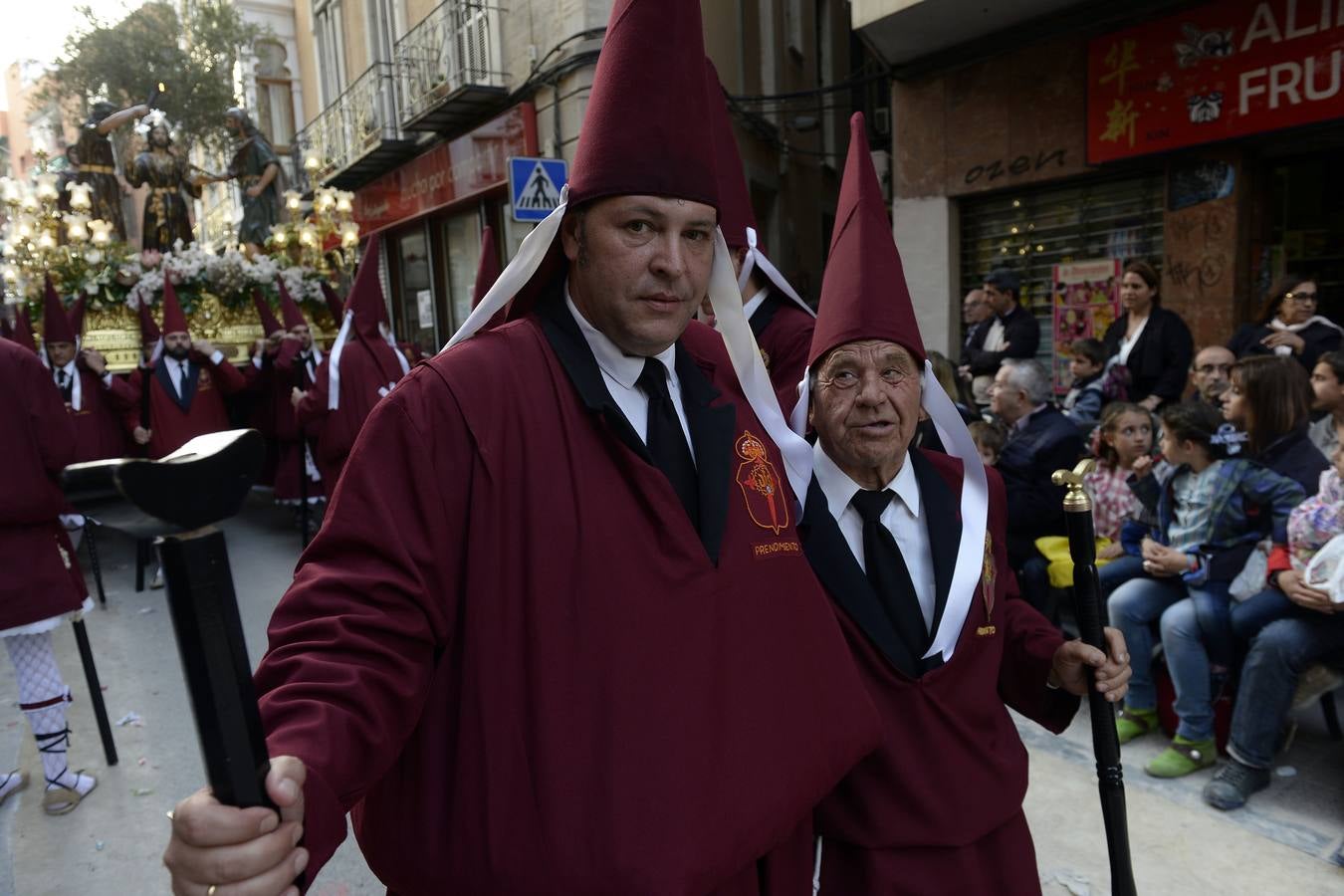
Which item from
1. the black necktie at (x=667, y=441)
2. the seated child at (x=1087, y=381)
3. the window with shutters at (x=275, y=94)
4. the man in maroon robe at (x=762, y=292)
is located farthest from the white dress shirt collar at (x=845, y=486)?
the window with shutters at (x=275, y=94)

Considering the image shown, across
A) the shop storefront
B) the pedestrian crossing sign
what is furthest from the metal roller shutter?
the shop storefront

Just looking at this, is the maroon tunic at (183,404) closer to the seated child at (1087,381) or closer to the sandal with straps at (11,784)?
the sandal with straps at (11,784)

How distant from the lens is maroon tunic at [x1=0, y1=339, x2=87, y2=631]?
12.2 ft

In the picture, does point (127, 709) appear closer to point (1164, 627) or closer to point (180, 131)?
point (1164, 627)

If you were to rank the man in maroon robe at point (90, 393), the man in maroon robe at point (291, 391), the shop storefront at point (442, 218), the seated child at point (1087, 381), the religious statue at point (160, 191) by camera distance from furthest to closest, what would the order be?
1. the shop storefront at point (442, 218)
2. the religious statue at point (160, 191)
3. the man in maroon robe at point (291, 391)
4. the man in maroon robe at point (90, 393)
5. the seated child at point (1087, 381)

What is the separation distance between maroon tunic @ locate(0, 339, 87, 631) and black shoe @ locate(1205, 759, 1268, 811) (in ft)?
15.9

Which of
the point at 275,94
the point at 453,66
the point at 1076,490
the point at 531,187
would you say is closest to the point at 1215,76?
the point at 531,187

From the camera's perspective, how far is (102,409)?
838 cm

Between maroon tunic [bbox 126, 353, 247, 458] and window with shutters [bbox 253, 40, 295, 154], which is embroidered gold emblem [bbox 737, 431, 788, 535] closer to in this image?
maroon tunic [bbox 126, 353, 247, 458]

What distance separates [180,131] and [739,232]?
22253 mm

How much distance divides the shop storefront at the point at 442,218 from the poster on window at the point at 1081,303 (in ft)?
24.5

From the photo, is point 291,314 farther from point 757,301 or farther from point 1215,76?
point 1215,76

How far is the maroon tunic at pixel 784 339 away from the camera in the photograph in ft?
10.6

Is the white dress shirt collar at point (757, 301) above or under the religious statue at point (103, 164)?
under
